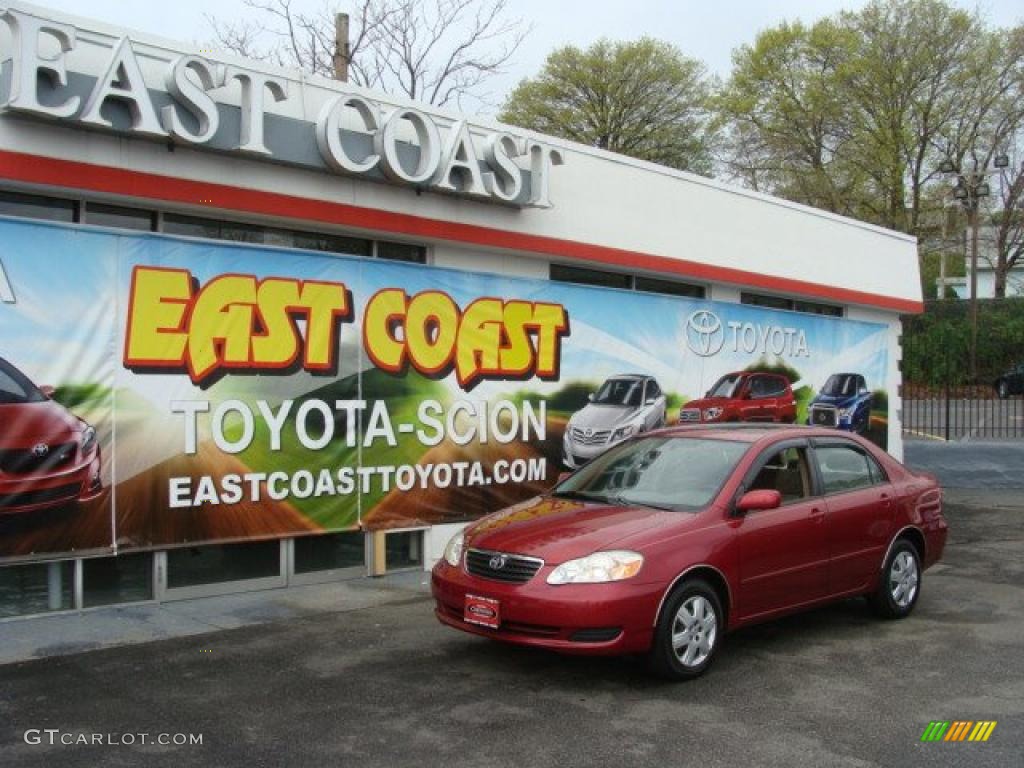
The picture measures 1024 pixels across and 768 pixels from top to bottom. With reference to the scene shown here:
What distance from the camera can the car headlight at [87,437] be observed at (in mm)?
7695

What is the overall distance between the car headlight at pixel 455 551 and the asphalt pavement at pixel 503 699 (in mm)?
662

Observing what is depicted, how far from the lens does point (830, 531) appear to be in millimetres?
7148

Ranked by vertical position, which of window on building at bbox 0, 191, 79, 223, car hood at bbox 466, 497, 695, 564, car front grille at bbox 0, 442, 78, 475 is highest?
window on building at bbox 0, 191, 79, 223

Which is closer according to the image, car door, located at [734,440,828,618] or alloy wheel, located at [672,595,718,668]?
alloy wheel, located at [672,595,718,668]

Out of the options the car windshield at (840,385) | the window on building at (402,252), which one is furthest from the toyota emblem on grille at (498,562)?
the car windshield at (840,385)

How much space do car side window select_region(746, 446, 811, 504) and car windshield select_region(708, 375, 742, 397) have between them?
6.54 metres

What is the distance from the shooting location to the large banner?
296 inches

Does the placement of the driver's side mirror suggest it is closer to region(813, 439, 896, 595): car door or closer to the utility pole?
region(813, 439, 896, 595): car door

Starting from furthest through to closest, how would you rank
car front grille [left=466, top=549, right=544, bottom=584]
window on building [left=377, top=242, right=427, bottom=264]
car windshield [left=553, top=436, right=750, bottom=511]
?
window on building [left=377, top=242, right=427, bottom=264] < car windshield [left=553, top=436, right=750, bottom=511] < car front grille [left=466, top=549, right=544, bottom=584]

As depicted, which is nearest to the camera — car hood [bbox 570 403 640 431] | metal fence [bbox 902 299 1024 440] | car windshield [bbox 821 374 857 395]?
car hood [bbox 570 403 640 431]

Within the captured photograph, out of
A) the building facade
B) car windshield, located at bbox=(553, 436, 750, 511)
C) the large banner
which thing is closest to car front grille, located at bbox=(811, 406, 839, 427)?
the large banner

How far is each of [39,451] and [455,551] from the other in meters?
3.31

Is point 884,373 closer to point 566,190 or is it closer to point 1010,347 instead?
point 566,190

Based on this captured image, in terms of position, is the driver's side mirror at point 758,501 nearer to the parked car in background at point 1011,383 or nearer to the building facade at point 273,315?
the building facade at point 273,315
